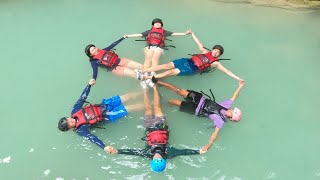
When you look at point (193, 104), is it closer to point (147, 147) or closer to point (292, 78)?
point (147, 147)

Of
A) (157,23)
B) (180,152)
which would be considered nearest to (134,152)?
(180,152)

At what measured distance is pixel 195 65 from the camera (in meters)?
7.01

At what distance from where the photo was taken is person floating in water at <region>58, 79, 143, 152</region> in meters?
5.93

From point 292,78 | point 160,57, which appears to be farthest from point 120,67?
point 292,78

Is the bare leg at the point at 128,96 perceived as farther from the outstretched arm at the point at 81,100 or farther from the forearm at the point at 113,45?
the forearm at the point at 113,45

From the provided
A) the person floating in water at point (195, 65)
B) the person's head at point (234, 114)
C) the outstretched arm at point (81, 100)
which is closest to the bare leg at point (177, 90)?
the person floating in water at point (195, 65)

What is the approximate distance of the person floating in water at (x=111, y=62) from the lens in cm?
701

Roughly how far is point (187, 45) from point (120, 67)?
1.69m

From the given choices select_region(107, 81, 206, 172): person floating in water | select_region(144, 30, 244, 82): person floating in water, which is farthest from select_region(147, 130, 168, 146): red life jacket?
select_region(144, 30, 244, 82): person floating in water

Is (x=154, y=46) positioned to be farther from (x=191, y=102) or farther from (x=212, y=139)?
(x=212, y=139)

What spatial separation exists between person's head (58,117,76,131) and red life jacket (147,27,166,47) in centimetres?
239

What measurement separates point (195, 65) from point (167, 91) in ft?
2.43

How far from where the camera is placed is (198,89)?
7059 mm

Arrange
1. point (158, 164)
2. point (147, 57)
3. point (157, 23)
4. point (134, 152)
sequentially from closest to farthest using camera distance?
point (158, 164), point (134, 152), point (147, 57), point (157, 23)
